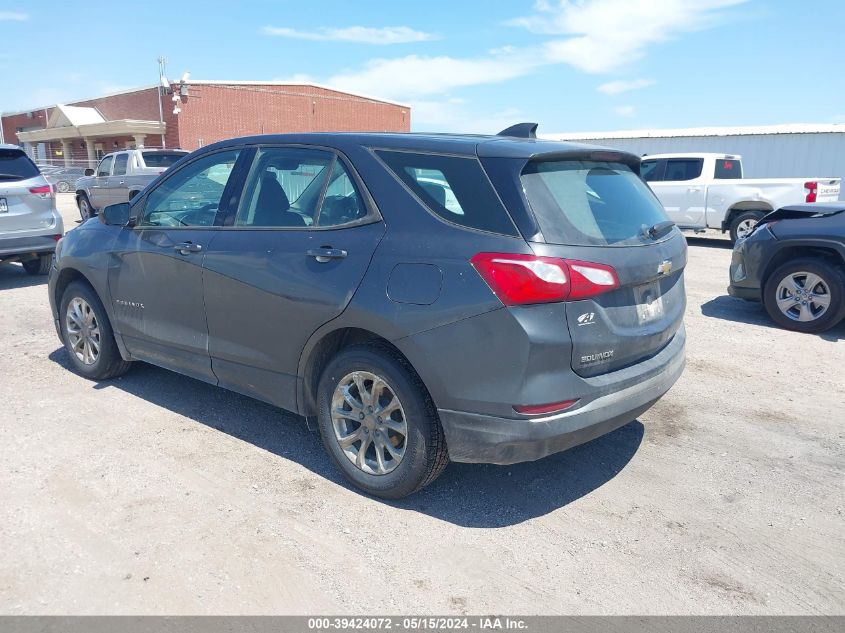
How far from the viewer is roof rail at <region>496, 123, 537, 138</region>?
414cm

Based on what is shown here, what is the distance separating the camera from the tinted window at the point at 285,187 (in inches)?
147

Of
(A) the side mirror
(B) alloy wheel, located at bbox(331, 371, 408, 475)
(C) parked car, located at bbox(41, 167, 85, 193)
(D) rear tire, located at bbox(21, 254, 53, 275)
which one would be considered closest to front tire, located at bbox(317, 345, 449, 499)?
(B) alloy wheel, located at bbox(331, 371, 408, 475)

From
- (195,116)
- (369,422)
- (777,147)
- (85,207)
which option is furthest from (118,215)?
(195,116)

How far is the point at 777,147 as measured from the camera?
20.9 metres

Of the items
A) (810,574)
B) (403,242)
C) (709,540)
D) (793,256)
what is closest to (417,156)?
(403,242)

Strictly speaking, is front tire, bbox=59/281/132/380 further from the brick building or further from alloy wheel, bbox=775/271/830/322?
the brick building

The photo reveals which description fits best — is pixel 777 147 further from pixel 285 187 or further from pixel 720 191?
pixel 285 187

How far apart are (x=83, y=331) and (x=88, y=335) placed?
0.23 feet

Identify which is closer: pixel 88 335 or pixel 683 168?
pixel 88 335

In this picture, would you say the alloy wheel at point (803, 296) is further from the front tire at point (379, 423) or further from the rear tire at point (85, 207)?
the rear tire at point (85, 207)

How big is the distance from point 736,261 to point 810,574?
5.17 meters

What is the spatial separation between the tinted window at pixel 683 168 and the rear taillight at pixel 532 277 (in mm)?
12857

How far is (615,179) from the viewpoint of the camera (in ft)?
12.1

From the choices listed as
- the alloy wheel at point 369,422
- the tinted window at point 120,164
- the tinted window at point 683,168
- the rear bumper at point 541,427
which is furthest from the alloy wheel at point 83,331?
the tinted window at point 683,168
